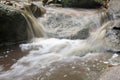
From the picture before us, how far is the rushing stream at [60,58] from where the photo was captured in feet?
22.0

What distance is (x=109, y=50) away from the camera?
325 inches

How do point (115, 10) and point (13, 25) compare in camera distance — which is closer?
point (13, 25)

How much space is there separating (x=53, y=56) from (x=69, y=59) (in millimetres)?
647

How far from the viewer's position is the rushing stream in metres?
6.70

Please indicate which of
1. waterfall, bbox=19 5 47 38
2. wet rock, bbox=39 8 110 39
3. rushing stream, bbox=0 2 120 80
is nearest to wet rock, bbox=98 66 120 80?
rushing stream, bbox=0 2 120 80

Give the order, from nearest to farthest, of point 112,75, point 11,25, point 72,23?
point 112,75
point 11,25
point 72,23

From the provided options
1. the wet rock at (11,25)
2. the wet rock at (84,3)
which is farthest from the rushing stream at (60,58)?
the wet rock at (84,3)

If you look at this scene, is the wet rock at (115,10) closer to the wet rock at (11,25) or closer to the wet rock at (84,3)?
the wet rock at (84,3)

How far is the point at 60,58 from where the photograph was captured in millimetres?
8023

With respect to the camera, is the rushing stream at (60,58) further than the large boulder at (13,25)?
No

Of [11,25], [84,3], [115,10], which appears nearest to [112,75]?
[115,10]

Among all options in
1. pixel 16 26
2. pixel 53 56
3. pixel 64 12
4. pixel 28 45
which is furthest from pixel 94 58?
pixel 64 12

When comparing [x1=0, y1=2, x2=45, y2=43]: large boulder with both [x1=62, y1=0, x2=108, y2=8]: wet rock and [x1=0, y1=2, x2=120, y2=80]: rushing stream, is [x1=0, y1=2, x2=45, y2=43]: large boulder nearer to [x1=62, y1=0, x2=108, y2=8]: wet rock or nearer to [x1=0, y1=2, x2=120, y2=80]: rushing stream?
[x1=0, y1=2, x2=120, y2=80]: rushing stream

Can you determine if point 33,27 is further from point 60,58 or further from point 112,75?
point 112,75
